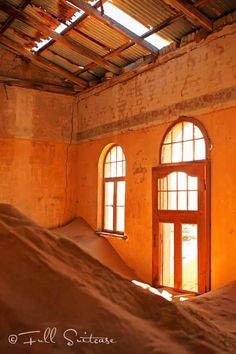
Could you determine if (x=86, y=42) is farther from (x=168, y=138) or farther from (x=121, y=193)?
(x=121, y=193)

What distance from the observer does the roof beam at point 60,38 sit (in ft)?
27.5

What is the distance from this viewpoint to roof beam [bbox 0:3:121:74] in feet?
27.5

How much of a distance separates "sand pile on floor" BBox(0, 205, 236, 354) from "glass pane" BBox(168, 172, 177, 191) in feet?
13.7

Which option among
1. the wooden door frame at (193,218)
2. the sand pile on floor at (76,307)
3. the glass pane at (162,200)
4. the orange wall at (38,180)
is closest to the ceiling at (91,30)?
the orange wall at (38,180)

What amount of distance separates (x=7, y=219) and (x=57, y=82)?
8.13 meters

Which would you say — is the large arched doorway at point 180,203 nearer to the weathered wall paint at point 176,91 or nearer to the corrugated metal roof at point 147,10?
the weathered wall paint at point 176,91

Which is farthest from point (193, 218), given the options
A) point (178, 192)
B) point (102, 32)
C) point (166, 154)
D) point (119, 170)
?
point (102, 32)

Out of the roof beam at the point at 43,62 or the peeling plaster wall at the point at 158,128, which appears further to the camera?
the roof beam at the point at 43,62

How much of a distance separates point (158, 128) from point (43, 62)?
4.34 m

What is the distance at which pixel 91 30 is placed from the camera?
27.8 feet

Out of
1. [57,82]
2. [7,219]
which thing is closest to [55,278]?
[7,219]

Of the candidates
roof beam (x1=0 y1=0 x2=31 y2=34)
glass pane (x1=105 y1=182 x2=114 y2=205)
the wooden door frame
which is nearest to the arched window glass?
the wooden door frame

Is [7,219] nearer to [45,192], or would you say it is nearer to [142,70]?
[142,70]

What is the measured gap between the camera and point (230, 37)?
670cm
